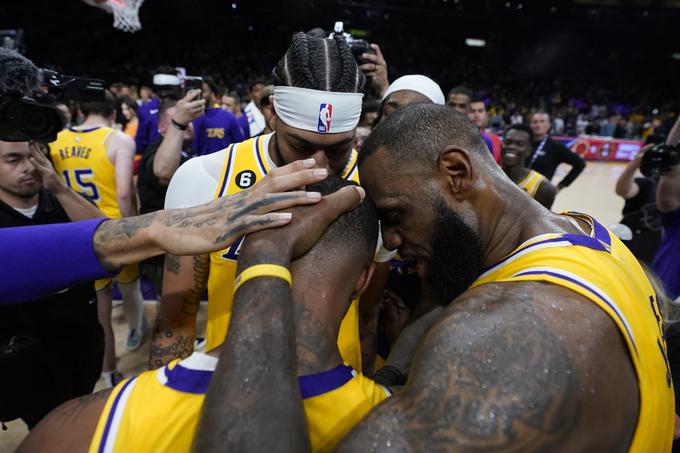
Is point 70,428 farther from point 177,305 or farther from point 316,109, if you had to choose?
point 316,109

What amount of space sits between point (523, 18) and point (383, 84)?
3017 centimetres

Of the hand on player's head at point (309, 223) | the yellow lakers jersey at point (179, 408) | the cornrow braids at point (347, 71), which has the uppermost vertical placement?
the cornrow braids at point (347, 71)

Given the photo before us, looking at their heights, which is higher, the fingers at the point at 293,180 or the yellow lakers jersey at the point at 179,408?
the fingers at the point at 293,180

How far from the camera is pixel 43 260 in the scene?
1284 millimetres

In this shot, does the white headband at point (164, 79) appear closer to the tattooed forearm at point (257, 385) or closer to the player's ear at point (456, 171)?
the player's ear at point (456, 171)

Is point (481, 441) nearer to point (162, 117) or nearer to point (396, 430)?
point (396, 430)

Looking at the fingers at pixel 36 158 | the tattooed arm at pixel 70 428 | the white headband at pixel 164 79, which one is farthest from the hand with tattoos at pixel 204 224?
the white headband at pixel 164 79

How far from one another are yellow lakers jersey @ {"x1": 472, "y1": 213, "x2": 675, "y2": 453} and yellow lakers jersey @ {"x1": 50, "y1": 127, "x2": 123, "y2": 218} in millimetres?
3913

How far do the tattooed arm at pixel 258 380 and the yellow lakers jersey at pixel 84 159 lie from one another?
365cm

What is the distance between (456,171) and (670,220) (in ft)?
8.77

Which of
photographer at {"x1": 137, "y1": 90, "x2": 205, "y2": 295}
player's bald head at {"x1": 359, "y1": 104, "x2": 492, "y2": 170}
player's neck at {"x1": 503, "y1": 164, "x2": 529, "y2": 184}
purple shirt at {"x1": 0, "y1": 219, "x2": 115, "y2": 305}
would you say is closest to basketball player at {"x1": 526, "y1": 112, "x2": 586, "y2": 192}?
player's neck at {"x1": 503, "y1": 164, "x2": 529, "y2": 184}

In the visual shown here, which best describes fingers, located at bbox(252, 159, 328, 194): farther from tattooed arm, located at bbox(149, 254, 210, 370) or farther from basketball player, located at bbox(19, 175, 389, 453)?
tattooed arm, located at bbox(149, 254, 210, 370)

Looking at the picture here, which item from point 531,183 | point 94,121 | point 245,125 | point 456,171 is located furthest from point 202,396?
point 245,125

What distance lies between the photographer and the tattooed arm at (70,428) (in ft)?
3.46
